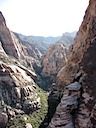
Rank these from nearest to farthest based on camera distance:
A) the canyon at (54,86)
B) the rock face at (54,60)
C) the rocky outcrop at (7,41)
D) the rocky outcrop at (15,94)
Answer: the canyon at (54,86) < the rocky outcrop at (15,94) < the rocky outcrop at (7,41) < the rock face at (54,60)

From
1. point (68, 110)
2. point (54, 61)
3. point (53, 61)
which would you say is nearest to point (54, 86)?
point (68, 110)

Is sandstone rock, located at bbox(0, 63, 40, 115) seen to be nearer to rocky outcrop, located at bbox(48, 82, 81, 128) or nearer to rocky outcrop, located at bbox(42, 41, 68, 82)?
rocky outcrop, located at bbox(42, 41, 68, 82)

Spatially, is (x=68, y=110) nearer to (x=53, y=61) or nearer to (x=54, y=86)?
(x=54, y=86)

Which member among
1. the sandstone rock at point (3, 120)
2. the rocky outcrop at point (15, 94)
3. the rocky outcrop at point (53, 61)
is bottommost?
the sandstone rock at point (3, 120)

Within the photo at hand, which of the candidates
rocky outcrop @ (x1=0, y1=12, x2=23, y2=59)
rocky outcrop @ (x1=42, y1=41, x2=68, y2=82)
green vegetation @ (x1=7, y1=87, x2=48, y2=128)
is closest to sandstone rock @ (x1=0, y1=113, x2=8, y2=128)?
green vegetation @ (x1=7, y1=87, x2=48, y2=128)

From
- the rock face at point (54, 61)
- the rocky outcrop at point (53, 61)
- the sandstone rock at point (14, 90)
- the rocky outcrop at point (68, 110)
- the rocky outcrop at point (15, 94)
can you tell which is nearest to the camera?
the rocky outcrop at point (68, 110)

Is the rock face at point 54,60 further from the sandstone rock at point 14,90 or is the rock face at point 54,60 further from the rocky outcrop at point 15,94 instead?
the sandstone rock at point 14,90

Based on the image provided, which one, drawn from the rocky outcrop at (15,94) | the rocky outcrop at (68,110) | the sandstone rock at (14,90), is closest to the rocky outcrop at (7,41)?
the rocky outcrop at (15,94)

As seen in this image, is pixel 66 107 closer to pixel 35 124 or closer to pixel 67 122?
pixel 67 122

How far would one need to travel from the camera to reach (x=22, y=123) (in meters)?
108

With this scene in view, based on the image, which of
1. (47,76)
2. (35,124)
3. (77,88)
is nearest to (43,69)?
(47,76)

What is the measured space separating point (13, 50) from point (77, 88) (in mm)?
130137

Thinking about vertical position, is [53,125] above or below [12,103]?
below

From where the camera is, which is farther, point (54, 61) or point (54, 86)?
point (54, 61)
